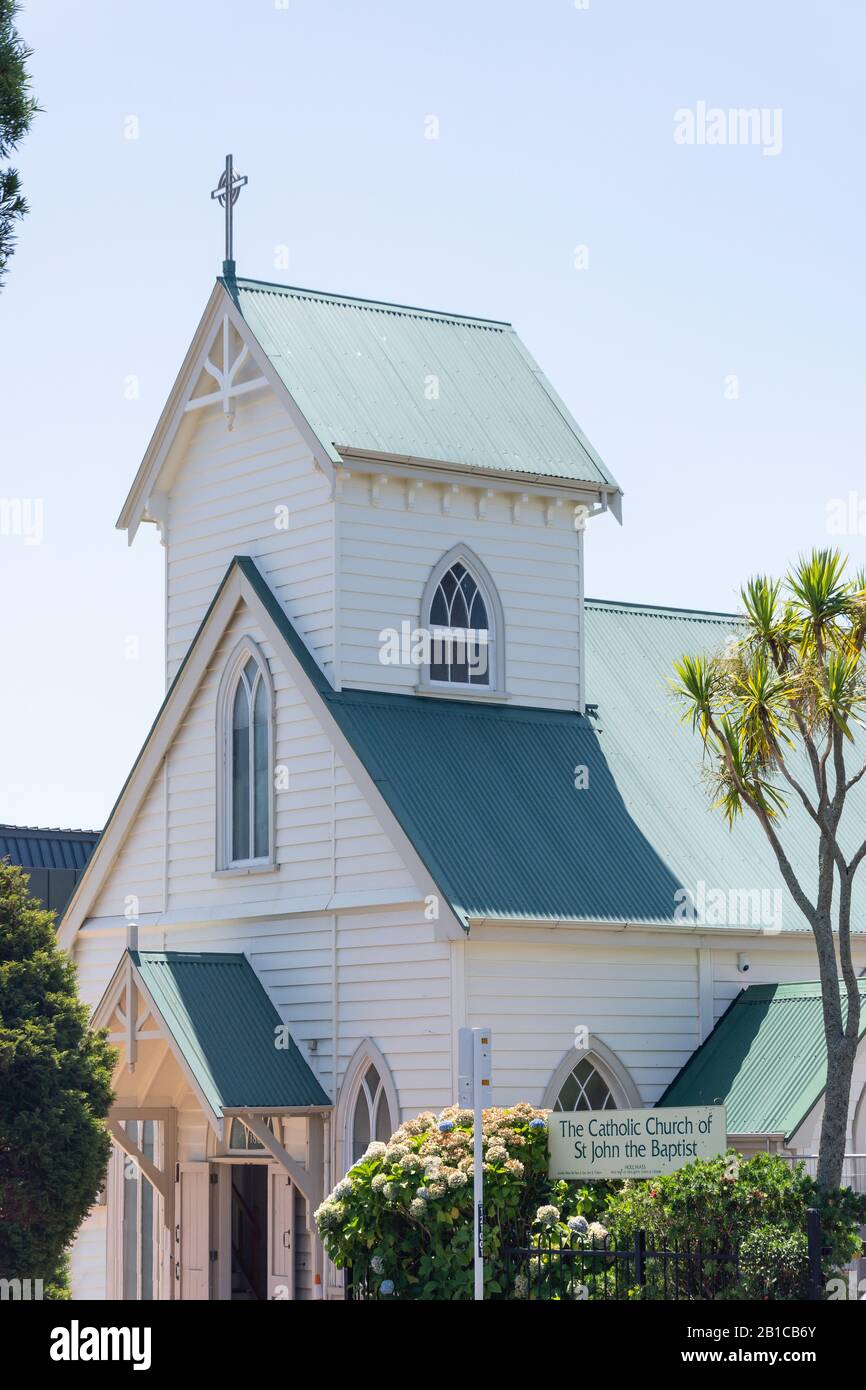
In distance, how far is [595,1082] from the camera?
25625 millimetres

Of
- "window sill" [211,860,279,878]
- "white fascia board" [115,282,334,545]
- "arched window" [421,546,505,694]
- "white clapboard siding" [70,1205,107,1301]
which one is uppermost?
"white fascia board" [115,282,334,545]

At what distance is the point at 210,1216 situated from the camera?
27.9 m

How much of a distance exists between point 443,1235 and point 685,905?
20.5 ft

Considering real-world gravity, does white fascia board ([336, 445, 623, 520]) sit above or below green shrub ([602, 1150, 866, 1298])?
above

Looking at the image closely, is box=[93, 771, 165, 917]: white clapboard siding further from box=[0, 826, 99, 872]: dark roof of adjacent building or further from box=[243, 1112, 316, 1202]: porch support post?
box=[0, 826, 99, 872]: dark roof of adjacent building

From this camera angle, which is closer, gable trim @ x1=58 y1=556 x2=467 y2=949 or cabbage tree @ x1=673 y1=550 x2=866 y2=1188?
cabbage tree @ x1=673 y1=550 x2=866 y2=1188

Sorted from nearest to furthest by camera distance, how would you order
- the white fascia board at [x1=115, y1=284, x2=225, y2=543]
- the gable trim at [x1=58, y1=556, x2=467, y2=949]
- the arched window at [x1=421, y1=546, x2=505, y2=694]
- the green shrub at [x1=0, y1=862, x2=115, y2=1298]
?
the green shrub at [x1=0, y1=862, x2=115, y2=1298] < the gable trim at [x1=58, y1=556, x2=467, y2=949] < the arched window at [x1=421, y1=546, x2=505, y2=694] < the white fascia board at [x1=115, y1=284, x2=225, y2=543]

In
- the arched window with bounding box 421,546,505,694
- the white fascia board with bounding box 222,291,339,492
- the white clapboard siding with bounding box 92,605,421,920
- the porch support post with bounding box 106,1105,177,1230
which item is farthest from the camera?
the arched window with bounding box 421,546,505,694

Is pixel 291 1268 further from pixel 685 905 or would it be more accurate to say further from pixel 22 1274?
pixel 685 905

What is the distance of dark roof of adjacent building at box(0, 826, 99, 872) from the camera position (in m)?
39.7

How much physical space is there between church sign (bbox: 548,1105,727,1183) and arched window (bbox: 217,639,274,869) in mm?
6639

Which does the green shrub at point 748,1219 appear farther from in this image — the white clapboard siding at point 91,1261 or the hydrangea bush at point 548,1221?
the white clapboard siding at point 91,1261

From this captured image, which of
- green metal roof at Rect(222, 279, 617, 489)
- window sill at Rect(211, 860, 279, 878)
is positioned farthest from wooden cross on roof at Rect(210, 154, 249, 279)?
window sill at Rect(211, 860, 279, 878)
